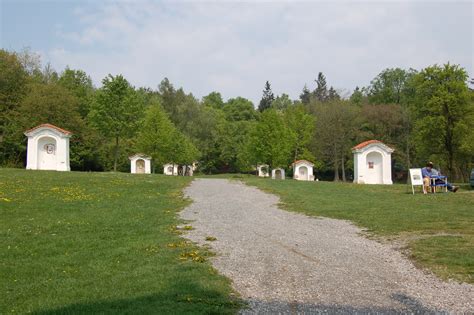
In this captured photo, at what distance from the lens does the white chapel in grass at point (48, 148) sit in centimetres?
3634

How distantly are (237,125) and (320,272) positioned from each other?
71621mm

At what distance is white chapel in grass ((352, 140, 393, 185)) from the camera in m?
38.1

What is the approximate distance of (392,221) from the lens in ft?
43.4

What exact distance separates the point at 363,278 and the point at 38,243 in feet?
23.2

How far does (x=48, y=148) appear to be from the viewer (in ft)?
122

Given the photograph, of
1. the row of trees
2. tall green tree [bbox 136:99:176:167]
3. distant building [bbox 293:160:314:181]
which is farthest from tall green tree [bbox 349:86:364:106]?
tall green tree [bbox 136:99:176:167]

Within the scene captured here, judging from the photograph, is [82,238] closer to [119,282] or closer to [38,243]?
[38,243]

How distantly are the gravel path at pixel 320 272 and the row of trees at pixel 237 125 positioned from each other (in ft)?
107

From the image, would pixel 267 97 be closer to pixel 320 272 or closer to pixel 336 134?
pixel 336 134

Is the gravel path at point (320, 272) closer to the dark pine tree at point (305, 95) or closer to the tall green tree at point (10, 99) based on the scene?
the tall green tree at point (10, 99)

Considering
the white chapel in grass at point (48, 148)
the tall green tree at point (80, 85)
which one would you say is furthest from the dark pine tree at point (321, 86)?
the white chapel in grass at point (48, 148)

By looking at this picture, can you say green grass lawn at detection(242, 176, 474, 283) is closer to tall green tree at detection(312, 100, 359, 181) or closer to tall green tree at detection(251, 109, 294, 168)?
tall green tree at detection(251, 109, 294, 168)

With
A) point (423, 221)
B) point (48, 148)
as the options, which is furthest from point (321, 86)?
point (423, 221)

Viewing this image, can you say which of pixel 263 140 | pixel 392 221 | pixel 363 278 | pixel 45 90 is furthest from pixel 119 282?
pixel 45 90
